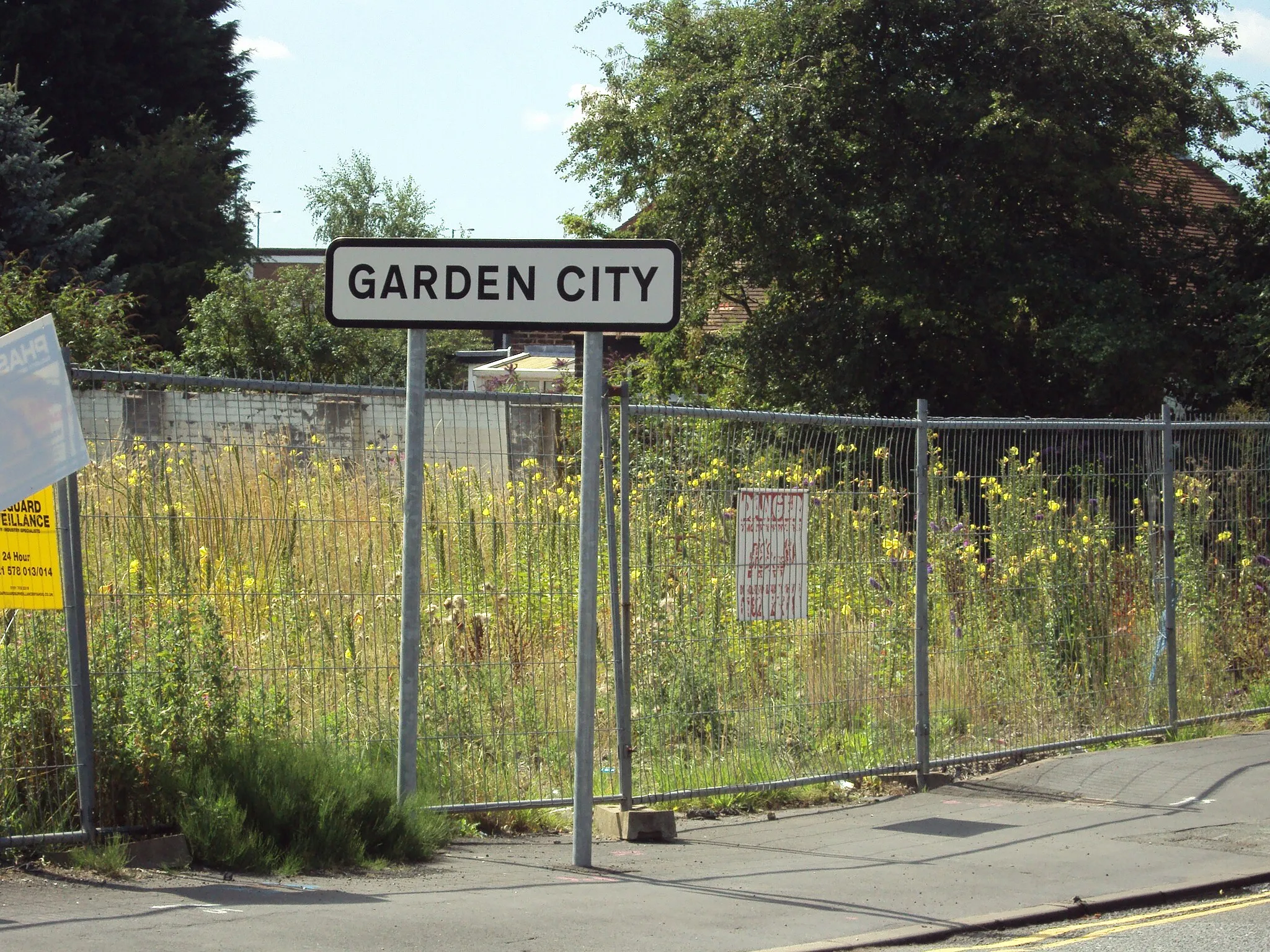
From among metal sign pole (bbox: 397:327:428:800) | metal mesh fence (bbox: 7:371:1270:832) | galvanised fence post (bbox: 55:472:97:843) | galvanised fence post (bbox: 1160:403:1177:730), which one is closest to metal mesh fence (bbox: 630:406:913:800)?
metal mesh fence (bbox: 7:371:1270:832)

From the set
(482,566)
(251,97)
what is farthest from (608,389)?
(251,97)

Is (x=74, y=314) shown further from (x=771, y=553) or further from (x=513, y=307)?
(x=513, y=307)

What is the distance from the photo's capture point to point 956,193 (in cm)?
2181

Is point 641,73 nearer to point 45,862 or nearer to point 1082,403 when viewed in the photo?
point 1082,403

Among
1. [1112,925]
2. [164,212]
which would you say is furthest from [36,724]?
[164,212]

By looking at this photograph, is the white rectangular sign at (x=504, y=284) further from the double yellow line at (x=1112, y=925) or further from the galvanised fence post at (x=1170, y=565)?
the galvanised fence post at (x=1170, y=565)

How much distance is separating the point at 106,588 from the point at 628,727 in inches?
105

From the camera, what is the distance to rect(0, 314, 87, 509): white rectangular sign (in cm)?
587

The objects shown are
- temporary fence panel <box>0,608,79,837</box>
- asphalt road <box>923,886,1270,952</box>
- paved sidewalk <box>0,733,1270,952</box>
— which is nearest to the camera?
paved sidewalk <box>0,733,1270,952</box>

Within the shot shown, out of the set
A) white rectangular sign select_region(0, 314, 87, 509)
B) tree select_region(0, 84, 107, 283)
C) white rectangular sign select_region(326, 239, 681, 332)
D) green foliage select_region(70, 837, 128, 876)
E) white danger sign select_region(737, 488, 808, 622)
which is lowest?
green foliage select_region(70, 837, 128, 876)

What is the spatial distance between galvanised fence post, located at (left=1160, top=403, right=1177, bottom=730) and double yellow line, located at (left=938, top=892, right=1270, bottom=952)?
4160 mm

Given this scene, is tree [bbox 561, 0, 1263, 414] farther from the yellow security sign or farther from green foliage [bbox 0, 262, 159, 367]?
the yellow security sign

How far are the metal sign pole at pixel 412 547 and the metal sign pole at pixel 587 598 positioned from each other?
741 mm

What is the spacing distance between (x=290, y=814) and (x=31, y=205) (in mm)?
25459
